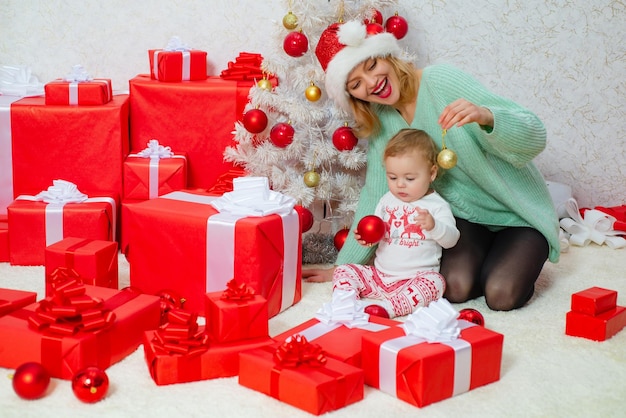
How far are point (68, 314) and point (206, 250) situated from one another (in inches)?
21.3

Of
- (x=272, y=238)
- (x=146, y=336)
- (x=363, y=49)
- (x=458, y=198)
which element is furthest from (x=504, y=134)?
(x=146, y=336)

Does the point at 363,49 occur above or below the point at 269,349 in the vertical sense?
above

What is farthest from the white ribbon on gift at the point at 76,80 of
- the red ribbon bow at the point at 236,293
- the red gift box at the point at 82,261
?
the red ribbon bow at the point at 236,293

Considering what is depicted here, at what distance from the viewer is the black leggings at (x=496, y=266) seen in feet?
8.30

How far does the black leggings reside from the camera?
2.53m

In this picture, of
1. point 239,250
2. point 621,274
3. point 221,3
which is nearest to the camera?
point 239,250

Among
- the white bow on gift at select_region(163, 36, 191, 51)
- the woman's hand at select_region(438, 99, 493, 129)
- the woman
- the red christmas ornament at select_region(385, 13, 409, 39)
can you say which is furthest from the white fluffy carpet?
the white bow on gift at select_region(163, 36, 191, 51)

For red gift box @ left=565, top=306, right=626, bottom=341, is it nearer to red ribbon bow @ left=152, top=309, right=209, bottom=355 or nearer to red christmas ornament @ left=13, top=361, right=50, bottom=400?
red ribbon bow @ left=152, top=309, right=209, bottom=355

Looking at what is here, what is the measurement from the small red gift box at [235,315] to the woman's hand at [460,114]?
78cm

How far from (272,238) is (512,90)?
1.63 metres

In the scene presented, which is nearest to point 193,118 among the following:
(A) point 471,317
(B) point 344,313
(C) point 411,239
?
(C) point 411,239

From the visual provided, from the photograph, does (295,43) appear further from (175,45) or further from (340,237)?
(340,237)

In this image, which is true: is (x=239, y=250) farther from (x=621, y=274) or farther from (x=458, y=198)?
(x=621, y=274)

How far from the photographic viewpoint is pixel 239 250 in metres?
2.34
